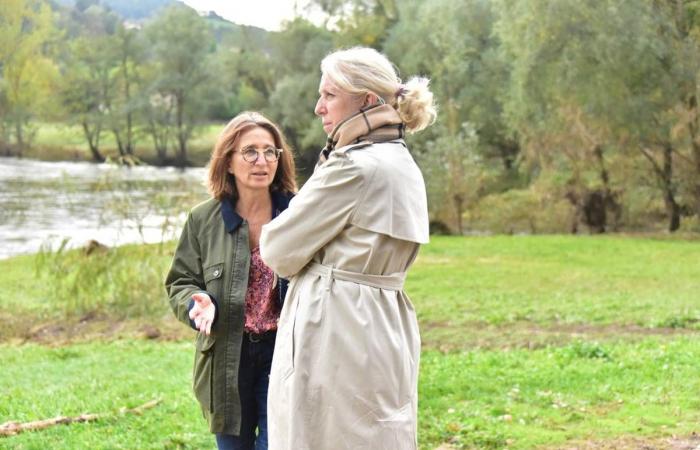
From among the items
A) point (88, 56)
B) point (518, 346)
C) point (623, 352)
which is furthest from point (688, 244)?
point (88, 56)

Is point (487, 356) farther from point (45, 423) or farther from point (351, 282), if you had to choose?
point (351, 282)

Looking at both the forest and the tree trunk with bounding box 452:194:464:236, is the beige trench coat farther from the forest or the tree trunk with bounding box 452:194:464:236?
the tree trunk with bounding box 452:194:464:236

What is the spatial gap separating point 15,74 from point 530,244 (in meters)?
27.3

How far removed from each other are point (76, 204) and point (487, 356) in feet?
96.3

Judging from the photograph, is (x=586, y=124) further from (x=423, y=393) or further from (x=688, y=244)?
(x=423, y=393)

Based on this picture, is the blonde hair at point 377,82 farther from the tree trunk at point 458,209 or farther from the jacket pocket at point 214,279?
the tree trunk at point 458,209

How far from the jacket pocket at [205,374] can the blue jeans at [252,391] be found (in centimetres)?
11

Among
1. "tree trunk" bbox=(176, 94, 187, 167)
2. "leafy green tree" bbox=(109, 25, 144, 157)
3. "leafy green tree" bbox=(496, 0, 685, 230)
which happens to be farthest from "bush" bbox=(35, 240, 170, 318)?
"leafy green tree" bbox=(109, 25, 144, 157)

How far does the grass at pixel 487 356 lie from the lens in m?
6.06

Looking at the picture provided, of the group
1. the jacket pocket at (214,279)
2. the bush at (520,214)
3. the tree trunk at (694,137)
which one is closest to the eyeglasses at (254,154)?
the jacket pocket at (214,279)

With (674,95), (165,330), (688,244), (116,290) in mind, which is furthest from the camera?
(674,95)

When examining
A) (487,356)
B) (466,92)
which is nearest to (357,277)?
(487,356)

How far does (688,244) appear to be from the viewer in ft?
81.7

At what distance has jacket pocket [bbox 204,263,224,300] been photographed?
142 inches
